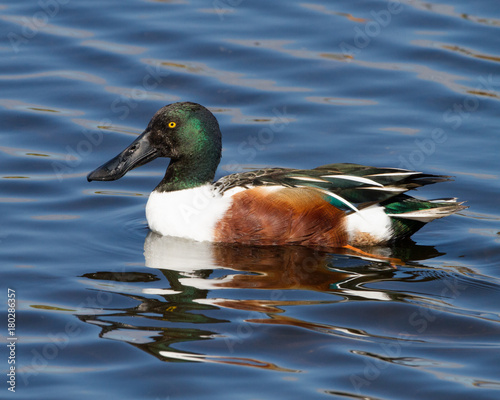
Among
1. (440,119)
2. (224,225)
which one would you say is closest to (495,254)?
(224,225)

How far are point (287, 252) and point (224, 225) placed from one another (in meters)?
0.54

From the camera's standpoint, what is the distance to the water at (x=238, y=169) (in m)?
5.71

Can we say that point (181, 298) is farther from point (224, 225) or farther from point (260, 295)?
point (224, 225)

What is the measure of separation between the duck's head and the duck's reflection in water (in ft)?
1.92

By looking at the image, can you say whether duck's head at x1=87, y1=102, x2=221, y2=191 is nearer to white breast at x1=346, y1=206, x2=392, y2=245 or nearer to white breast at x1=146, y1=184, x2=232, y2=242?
white breast at x1=146, y1=184, x2=232, y2=242

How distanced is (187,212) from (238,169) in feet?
5.06

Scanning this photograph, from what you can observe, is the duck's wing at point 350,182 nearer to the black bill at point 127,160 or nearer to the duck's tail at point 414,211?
the duck's tail at point 414,211

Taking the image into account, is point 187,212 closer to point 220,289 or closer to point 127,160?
point 127,160

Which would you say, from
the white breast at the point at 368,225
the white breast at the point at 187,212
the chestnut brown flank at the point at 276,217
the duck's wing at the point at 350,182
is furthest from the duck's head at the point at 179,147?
the white breast at the point at 368,225

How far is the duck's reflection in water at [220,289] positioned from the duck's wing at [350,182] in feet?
1.44

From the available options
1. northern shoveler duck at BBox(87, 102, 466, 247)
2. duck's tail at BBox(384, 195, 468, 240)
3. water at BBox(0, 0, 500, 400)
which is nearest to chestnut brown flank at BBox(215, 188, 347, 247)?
northern shoveler duck at BBox(87, 102, 466, 247)

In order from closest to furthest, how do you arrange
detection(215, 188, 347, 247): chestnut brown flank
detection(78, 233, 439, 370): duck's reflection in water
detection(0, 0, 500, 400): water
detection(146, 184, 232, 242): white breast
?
1. detection(0, 0, 500, 400): water
2. detection(78, 233, 439, 370): duck's reflection in water
3. detection(215, 188, 347, 247): chestnut brown flank
4. detection(146, 184, 232, 242): white breast

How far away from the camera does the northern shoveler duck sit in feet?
25.2

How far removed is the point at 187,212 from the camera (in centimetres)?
791
